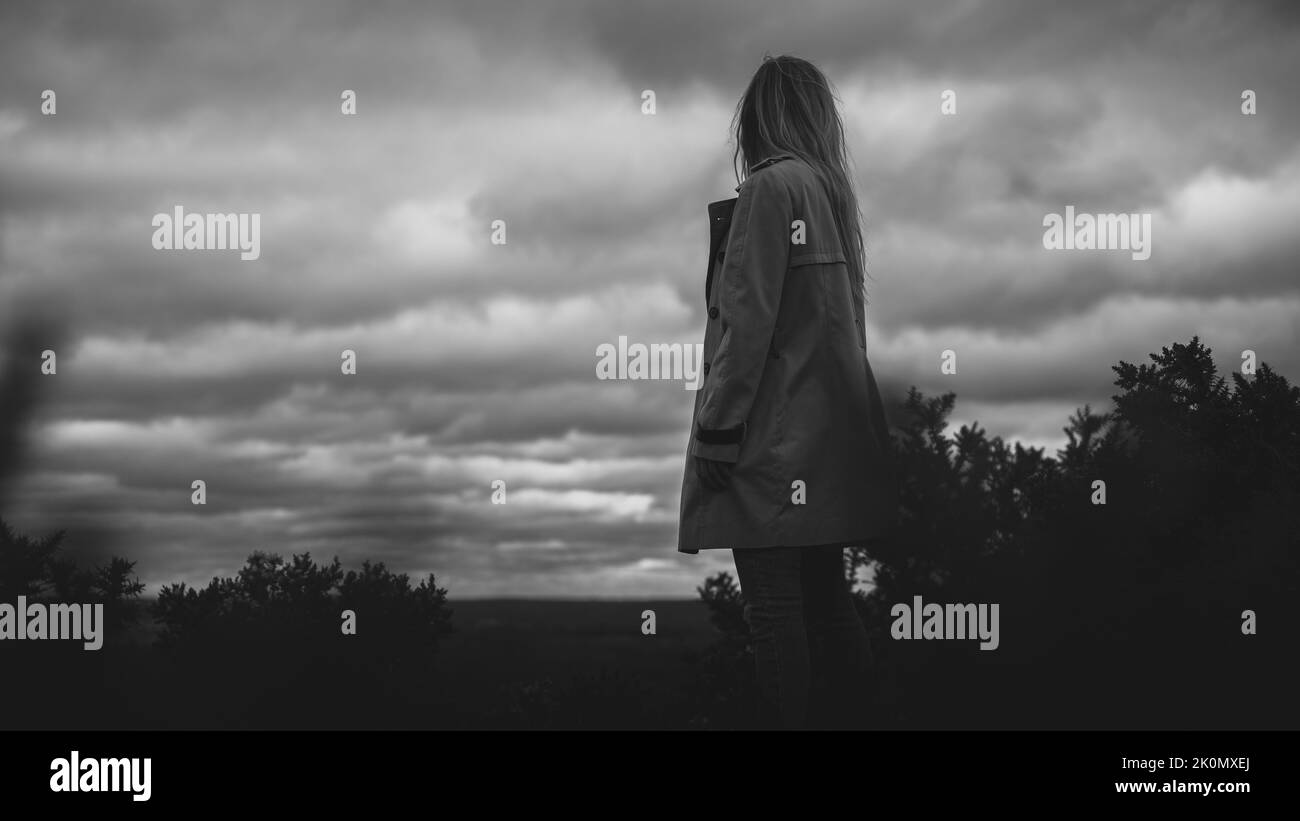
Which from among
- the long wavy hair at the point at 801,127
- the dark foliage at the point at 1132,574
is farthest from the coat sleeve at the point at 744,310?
the dark foliage at the point at 1132,574

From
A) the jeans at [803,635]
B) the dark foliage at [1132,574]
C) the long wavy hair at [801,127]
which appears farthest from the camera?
the long wavy hair at [801,127]

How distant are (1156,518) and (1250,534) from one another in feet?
1.01

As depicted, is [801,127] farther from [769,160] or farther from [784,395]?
[784,395]

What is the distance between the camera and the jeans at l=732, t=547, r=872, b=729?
3316 millimetres

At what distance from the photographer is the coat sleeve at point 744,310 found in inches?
135

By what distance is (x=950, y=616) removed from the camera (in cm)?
416

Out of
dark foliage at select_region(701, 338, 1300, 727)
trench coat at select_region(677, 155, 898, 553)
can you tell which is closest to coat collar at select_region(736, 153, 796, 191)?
trench coat at select_region(677, 155, 898, 553)

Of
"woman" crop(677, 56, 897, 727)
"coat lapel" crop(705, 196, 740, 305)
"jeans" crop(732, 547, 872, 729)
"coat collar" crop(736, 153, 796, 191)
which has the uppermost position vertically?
"coat collar" crop(736, 153, 796, 191)

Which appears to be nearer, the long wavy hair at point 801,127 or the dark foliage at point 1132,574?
the dark foliage at point 1132,574

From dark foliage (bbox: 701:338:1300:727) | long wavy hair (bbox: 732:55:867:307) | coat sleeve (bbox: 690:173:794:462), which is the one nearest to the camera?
coat sleeve (bbox: 690:173:794:462)

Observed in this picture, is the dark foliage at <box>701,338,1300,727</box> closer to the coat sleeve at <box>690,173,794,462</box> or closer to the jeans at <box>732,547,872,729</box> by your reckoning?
the jeans at <box>732,547,872,729</box>

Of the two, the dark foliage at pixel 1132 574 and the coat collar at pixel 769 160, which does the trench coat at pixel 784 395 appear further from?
the dark foliage at pixel 1132 574
